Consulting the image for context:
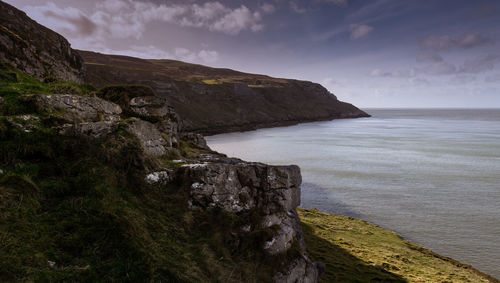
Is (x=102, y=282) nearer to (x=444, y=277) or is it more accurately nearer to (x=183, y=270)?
(x=183, y=270)

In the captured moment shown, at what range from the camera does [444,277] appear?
13.7 meters

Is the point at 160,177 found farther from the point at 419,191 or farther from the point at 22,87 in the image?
the point at 419,191

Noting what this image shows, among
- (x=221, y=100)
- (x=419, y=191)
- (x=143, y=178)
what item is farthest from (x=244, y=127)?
(x=143, y=178)

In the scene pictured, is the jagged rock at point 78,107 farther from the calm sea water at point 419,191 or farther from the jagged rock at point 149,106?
the calm sea water at point 419,191

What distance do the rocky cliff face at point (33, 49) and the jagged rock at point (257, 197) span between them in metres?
14.6

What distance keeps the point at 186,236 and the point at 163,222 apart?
810 mm

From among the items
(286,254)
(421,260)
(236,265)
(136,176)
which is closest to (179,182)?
(136,176)

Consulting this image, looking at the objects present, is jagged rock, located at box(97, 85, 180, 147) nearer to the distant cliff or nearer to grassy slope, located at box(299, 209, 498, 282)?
grassy slope, located at box(299, 209, 498, 282)

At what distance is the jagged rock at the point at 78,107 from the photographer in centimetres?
904

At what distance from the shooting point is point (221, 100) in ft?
369

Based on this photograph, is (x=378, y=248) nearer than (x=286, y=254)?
No

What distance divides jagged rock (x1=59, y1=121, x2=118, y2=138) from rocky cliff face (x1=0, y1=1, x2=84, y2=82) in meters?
11.3

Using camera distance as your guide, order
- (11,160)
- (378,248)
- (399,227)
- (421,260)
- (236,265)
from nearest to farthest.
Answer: (11,160), (236,265), (421,260), (378,248), (399,227)

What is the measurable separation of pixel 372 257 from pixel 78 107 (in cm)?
1779
